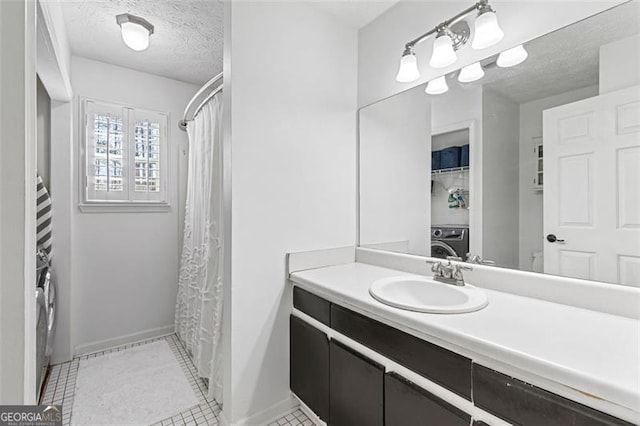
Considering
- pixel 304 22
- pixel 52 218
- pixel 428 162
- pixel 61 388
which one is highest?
pixel 304 22

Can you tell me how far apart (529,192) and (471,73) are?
634 millimetres

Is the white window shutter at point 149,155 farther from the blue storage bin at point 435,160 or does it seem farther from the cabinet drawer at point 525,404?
the cabinet drawer at point 525,404

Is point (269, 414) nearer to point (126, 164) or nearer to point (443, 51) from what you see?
point (443, 51)

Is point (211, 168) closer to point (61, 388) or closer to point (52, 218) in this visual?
point (52, 218)

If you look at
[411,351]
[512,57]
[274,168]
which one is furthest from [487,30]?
[411,351]

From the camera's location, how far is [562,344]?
30.8 inches

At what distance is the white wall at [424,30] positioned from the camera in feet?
3.79

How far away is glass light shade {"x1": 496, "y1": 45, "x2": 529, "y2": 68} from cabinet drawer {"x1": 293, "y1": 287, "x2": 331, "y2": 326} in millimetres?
1354

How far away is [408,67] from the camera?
1596mm

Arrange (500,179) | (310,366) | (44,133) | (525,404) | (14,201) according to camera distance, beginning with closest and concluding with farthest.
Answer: (525,404), (14,201), (500,179), (310,366), (44,133)

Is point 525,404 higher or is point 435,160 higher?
point 435,160

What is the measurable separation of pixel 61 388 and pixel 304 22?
9.11ft

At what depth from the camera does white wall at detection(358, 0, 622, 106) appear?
116 centimetres

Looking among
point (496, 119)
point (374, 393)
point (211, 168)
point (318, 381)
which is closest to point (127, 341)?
point (211, 168)
